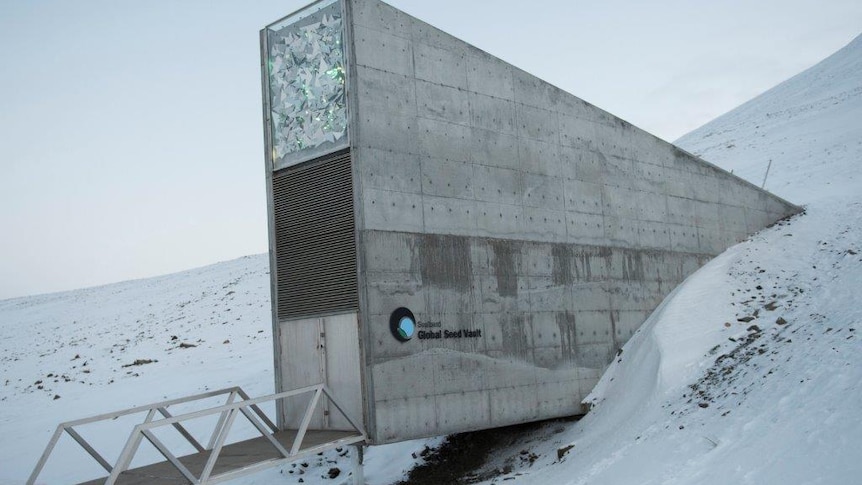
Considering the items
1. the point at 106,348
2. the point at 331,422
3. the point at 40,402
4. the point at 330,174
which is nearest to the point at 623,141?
the point at 330,174

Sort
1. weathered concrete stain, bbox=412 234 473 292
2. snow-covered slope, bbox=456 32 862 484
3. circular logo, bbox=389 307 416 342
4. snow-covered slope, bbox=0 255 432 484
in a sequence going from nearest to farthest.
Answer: snow-covered slope, bbox=456 32 862 484 < circular logo, bbox=389 307 416 342 < weathered concrete stain, bbox=412 234 473 292 < snow-covered slope, bbox=0 255 432 484

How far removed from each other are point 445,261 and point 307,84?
3.91 metres

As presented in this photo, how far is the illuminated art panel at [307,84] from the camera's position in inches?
498

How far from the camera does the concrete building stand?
1228 cm

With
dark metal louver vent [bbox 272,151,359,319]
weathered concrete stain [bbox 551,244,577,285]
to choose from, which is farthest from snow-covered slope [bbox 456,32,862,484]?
dark metal louver vent [bbox 272,151,359,319]

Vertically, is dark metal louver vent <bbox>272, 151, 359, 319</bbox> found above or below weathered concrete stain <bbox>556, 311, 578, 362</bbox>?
above

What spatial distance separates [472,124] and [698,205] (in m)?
7.91

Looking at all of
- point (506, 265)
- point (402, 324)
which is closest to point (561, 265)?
point (506, 265)

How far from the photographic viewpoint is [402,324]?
12.3 metres

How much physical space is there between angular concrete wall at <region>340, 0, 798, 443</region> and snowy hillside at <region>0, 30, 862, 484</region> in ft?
3.87

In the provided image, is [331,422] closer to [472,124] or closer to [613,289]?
[472,124]

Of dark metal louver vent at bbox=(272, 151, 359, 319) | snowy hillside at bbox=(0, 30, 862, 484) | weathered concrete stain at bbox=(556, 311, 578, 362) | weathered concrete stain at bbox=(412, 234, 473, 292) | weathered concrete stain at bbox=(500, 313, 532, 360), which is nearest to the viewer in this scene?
snowy hillside at bbox=(0, 30, 862, 484)

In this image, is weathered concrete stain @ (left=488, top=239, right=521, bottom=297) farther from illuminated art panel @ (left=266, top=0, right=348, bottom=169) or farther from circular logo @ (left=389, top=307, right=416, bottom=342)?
illuminated art panel @ (left=266, top=0, right=348, bottom=169)

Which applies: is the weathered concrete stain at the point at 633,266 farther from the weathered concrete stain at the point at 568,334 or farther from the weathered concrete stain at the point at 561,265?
the weathered concrete stain at the point at 568,334
